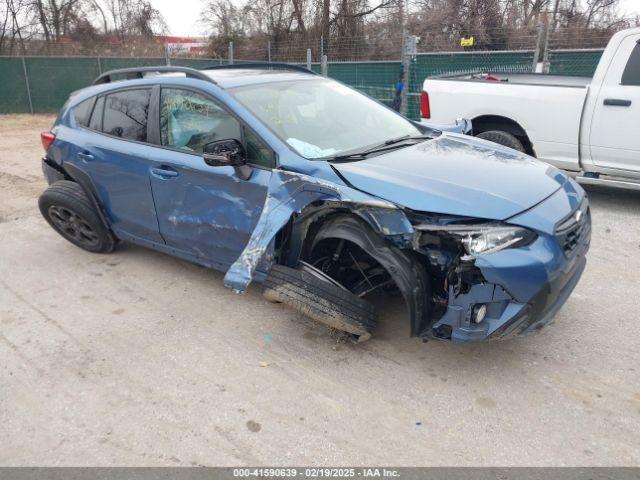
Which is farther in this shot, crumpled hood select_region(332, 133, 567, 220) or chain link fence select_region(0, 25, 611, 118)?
chain link fence select_region(0, 25, 611, 118)

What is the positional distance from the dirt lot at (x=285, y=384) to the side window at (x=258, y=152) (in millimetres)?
1130

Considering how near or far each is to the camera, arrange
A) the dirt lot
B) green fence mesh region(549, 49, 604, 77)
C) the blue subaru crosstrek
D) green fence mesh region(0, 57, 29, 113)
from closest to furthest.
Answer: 1. the dirt lot
2. the blue subaru crosstrek
3. green fence mesh region(549, 49, 604, 77)
4. green fence mesh region(0, 57, 29, 113)

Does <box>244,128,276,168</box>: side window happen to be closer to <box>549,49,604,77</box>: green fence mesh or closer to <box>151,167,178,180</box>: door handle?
<box>151,167,178,180</box>: door handle

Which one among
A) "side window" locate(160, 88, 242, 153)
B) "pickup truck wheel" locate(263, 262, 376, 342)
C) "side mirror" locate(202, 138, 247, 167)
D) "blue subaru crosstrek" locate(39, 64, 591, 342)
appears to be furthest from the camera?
"side window" locate(160, 88, 242, 153)

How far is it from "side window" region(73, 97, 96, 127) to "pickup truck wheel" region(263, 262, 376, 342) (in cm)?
268

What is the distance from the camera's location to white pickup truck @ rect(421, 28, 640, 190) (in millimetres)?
5605

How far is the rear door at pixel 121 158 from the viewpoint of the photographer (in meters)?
4.17

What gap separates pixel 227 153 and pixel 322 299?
44.8 inches

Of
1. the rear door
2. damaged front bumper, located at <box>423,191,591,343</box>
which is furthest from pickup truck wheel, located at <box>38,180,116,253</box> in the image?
damaged front bumper, located at <box>423,191,591,343</box>

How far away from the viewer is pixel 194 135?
12.7ft

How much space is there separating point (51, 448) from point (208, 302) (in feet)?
5.23

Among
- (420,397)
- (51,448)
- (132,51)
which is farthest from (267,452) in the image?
(132,51)

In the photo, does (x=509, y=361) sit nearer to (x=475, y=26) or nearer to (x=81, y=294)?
(x=81, y=294)

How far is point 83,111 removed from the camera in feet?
15.5
